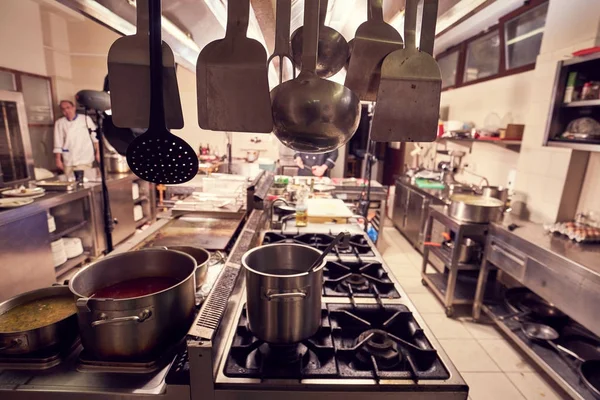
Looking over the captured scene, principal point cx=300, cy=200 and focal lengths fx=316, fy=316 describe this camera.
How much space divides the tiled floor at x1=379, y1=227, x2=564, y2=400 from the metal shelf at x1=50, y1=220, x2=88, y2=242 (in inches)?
143

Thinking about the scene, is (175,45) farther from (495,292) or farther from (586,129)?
(495,292)

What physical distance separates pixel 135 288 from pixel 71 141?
5.33 metres

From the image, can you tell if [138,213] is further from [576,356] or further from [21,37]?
[576,356]

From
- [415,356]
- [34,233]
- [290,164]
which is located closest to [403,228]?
[290,164]

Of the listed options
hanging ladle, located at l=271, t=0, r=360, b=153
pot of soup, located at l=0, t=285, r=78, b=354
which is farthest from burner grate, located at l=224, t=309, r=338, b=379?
hanging ladle, located at l=271, t=0, r=360, b=153

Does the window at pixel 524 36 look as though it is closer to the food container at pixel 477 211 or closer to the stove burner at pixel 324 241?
the food container at pixel 477 211

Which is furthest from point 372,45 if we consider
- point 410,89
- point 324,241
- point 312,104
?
point 324,241

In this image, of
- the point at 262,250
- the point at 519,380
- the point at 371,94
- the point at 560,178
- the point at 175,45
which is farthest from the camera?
the point at 560,178

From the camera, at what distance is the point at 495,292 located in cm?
303

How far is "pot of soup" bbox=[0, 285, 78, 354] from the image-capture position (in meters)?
0.85

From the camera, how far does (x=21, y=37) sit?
4.71m

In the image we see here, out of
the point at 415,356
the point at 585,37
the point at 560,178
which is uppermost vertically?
the point at 585,37

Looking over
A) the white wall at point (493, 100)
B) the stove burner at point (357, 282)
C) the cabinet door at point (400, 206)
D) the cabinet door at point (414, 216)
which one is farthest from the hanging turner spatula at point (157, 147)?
Answer: the cabinet door at point (400, 206)

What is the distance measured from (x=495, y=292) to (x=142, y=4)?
348 cm
